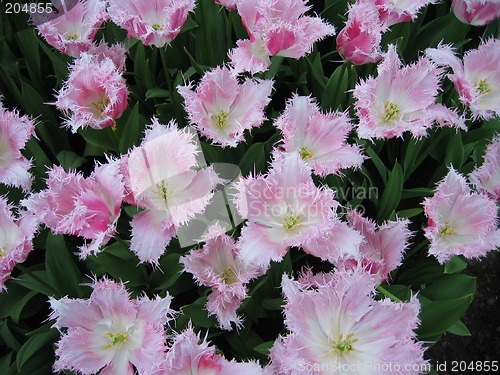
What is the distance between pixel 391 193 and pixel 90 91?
3.30 ft

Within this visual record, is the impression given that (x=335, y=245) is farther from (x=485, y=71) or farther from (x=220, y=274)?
(x=485, y=71)

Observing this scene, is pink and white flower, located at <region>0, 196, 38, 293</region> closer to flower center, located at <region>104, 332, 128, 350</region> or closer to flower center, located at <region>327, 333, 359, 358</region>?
flower center, located at <region>104, 332, 128, 350</region>

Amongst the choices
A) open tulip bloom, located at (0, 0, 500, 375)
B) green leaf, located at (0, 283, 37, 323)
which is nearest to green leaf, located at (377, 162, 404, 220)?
open tulip bloom, located at (0, 0, 500, 375)

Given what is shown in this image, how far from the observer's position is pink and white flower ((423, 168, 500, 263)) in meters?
1.35

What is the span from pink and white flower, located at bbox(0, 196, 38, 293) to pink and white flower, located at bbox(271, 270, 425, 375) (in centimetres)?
67

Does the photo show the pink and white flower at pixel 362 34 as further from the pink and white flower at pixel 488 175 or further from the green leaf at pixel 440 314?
the green leaf at pixel 440 314

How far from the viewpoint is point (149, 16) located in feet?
4.95

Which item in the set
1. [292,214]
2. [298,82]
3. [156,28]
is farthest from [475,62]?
[156,28]

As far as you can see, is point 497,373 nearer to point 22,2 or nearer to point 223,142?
point 223,142

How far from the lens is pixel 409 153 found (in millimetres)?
1704

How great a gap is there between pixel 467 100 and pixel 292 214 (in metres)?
0.65

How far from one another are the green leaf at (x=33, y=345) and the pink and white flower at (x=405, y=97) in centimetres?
112

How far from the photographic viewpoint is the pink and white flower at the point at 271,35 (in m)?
1.39

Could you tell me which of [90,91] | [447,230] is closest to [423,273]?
Result: [447,230]
